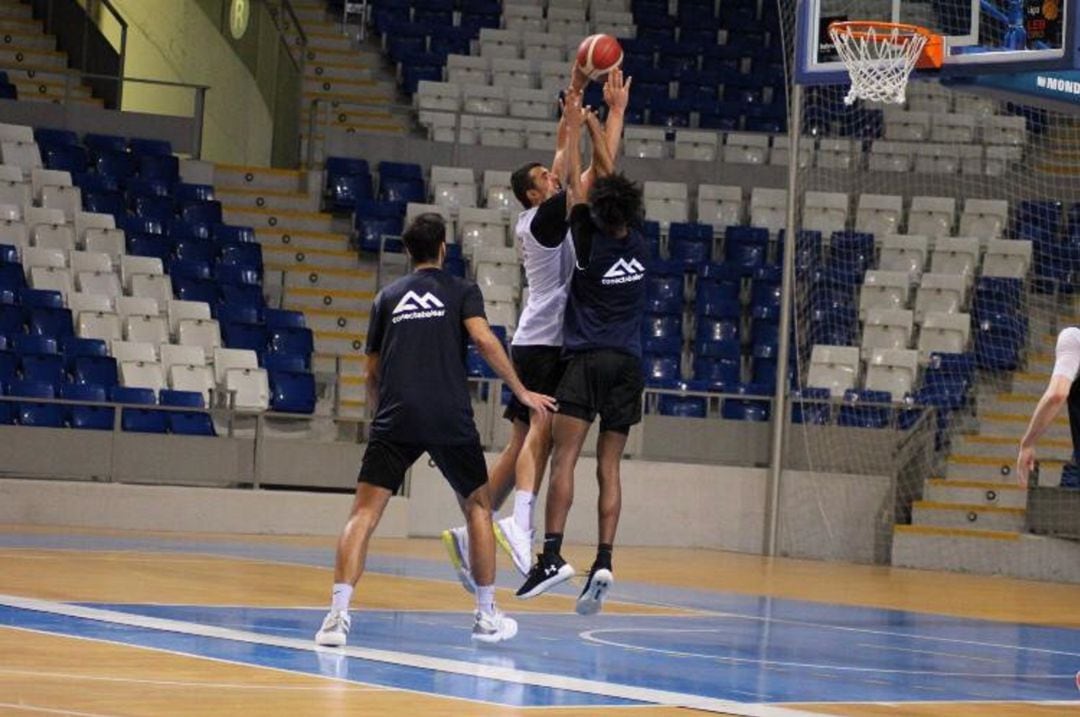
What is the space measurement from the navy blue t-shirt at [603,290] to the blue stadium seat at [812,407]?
11.1 metres

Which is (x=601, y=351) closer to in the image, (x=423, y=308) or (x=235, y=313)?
(x=423, y=308)

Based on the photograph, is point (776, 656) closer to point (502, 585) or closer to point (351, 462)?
point (502, 585)

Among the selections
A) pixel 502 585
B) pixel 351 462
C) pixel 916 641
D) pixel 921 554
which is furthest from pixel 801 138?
pixel 916 641

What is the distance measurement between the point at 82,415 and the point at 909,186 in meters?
11.3

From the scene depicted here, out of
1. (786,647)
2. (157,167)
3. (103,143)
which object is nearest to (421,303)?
(786,647)

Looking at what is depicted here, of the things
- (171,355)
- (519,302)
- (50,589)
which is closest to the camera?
(50,589)

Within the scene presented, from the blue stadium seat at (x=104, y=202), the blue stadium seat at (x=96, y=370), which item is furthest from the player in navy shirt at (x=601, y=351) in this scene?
the blue stadium seat at (x=104, y=202)

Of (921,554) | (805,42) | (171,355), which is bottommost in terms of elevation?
(921,554)

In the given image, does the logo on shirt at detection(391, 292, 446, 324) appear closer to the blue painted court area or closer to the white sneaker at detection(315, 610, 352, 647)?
the white sneaker at detection(315, 610, 352, 647)

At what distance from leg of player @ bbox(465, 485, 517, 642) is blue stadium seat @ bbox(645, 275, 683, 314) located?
1350 centimetres

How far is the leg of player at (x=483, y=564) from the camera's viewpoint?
963cm

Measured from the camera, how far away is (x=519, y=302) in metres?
23.1

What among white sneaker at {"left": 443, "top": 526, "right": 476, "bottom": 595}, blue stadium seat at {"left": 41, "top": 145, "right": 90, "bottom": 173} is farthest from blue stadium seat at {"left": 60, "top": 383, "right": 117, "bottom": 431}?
white sneaker at {"left": 443, "top": 526, "right": 476, "bottom": 595}

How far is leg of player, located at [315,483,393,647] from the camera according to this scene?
9062 mm
